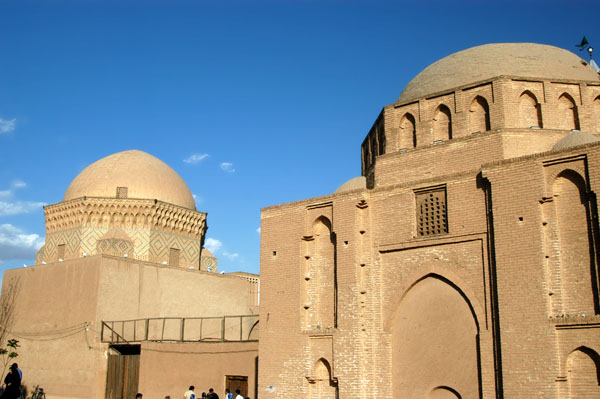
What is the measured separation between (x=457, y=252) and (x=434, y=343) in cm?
197

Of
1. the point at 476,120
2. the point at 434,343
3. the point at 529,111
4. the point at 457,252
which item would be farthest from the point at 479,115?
the point at 434,343

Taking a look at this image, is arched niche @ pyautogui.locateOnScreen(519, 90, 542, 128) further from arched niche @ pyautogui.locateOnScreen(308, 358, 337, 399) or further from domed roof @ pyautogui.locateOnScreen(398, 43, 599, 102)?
arched niche @ pyautogui.locateOnScreen(308, 358, 337, 399)

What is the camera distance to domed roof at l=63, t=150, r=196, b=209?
2861cm

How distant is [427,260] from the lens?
1320 centimetres

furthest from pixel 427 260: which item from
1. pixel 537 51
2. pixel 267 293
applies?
pixel 537 51

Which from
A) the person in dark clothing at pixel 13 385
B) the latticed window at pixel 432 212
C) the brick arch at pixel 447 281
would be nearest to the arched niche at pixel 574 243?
the brick arch at pixel 447 281

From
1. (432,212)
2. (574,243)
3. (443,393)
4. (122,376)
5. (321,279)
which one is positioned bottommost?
(443,393)

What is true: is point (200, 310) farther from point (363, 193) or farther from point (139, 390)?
point (363, 193)

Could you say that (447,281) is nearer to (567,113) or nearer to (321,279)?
(321,279)

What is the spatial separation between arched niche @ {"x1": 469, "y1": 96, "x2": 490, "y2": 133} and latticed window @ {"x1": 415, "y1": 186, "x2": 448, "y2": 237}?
267 centimetres

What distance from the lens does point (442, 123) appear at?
15945mm

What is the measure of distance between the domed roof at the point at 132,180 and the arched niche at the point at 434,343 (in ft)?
60.6

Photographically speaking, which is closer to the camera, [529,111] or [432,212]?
[432,212]

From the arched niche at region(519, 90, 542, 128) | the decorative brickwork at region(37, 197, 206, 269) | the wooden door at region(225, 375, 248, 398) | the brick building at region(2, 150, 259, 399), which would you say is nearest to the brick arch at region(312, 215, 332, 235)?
the brick building at region(2, 150, 259, 399)
